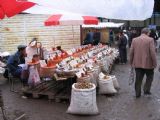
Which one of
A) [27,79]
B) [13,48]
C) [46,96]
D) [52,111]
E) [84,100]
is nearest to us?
[84,100]

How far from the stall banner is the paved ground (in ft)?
17.8

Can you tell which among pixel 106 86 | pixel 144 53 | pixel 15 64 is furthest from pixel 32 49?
pixel 144 53

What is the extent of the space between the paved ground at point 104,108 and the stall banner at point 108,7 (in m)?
5.41

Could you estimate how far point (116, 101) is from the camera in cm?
900

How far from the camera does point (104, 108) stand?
8.34 metres

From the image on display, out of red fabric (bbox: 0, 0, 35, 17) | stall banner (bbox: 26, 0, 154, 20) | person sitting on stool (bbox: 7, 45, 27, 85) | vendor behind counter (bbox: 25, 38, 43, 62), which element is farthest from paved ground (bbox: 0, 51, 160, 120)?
stall banner (bbox: 26, 0, 154, 20)

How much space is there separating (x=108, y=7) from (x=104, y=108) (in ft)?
20.6

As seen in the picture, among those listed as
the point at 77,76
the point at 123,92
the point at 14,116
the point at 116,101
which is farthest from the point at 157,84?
the point at 14,116

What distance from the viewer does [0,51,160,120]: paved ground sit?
7.66 metres

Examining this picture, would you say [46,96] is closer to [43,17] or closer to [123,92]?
[123,92]

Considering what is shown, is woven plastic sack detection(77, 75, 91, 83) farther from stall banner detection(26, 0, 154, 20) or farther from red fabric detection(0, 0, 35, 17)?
stall banner detection(26, 0, 154, 20)

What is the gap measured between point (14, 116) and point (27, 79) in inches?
89.4

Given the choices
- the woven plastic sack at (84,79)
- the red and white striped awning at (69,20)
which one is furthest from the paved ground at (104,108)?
the red and white striped awning at (69,20)

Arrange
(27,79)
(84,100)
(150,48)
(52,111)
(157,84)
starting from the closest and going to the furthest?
(84,100) < (52,111) < (150,48) < (27,79) < (157,84)
